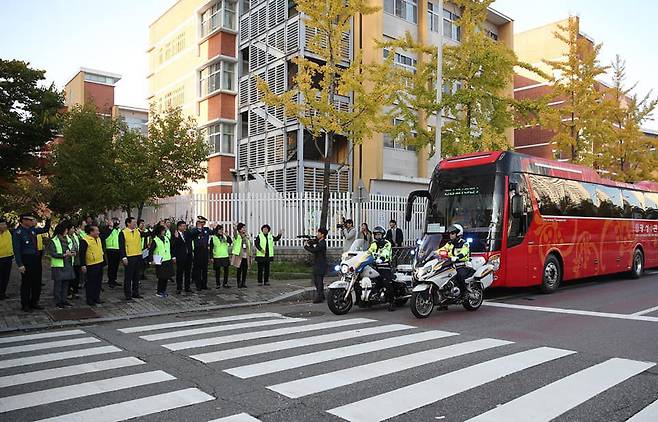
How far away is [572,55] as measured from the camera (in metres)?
27.5

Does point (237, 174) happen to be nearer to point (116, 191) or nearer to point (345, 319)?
point (116, 191)

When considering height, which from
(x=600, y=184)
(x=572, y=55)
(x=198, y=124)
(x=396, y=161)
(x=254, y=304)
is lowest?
(x=254, y=304)

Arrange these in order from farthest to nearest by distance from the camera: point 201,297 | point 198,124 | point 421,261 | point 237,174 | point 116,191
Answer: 1. point 198,124
2. point 237,174
3. point 116,191
4. point 201,297
5. point 421,261

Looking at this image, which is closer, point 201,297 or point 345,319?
point 345,319

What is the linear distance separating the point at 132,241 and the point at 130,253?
11.2 inches

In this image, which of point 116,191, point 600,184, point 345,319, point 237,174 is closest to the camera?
point 345,319

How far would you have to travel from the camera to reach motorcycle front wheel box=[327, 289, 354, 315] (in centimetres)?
1071

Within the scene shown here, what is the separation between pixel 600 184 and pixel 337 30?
9.54 meters

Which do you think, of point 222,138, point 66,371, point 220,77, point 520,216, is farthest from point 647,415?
point 220,77

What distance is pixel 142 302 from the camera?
12320 millimetres

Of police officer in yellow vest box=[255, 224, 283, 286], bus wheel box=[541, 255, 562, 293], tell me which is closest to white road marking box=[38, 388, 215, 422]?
police officer in yellow vest box=[255, 224, 283, 286]

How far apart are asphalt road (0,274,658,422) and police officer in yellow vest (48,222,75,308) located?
2.04m

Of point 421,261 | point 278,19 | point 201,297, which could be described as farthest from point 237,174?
point 421,261

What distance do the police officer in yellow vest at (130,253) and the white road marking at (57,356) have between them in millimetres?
4934
